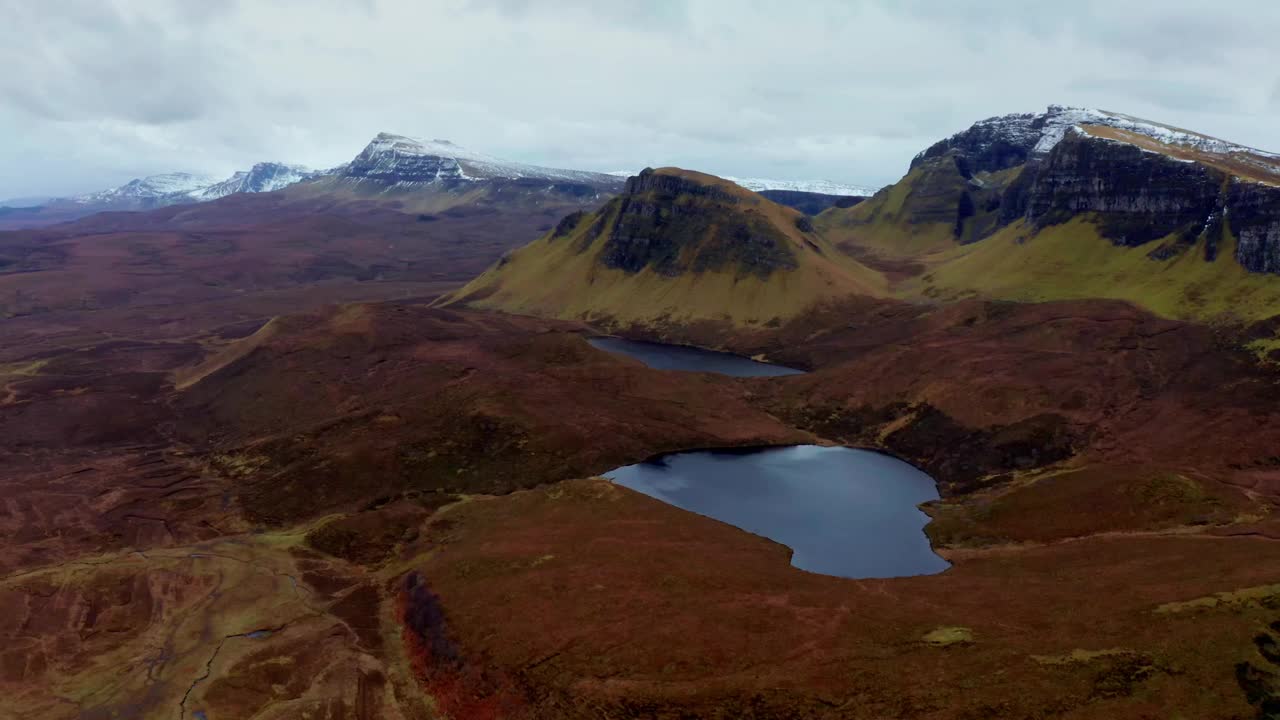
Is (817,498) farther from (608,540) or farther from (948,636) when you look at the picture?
(948,636)

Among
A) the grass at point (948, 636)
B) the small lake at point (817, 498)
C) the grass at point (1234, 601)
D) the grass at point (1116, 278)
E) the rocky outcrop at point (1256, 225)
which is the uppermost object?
the rocky outcrop at point (1256, 225)

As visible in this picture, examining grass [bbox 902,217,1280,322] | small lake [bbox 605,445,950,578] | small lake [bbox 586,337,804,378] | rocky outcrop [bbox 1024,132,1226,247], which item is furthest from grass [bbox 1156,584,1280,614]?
rocky outcrop [bbox 1024,132,1226,247]

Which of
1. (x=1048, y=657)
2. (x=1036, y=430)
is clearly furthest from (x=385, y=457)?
(x=1036, y=430)

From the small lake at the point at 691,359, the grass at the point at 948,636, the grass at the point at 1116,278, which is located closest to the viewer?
the grass at the point at 948,636

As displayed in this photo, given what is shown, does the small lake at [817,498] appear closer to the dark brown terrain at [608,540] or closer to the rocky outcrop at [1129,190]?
the dark brown terrain at [608,540]

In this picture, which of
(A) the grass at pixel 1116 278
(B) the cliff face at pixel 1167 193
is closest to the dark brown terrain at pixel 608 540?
(A) the grass at pixel 1116 278

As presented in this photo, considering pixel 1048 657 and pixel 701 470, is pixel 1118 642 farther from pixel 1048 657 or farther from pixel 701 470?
pixel 701 470
